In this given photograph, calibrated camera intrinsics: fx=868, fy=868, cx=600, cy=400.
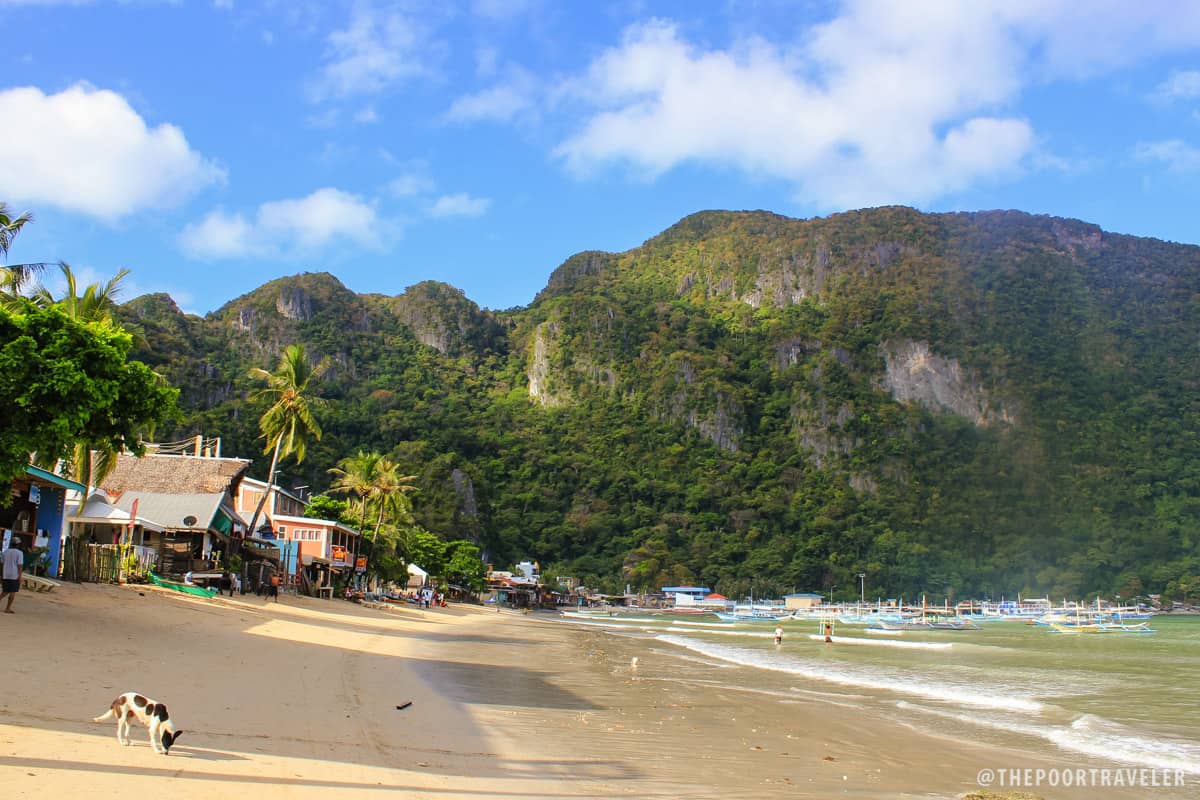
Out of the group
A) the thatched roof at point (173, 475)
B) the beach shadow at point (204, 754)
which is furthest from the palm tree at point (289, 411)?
the beach shadow at point (204, 754)

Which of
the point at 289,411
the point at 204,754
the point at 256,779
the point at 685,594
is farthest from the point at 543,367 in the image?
the point at 256,779

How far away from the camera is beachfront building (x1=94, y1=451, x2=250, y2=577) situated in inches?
1158

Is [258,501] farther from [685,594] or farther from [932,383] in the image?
[932,383]

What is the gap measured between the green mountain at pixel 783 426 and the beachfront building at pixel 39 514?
77817 mm

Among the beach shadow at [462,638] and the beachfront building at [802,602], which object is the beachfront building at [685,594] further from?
the beach shadow at [462,638]

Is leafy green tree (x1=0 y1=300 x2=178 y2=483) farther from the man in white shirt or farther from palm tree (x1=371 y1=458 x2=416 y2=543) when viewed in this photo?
palm tree (x1=371 y1=458 x2=416 y2=543)

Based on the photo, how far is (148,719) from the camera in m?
6.58

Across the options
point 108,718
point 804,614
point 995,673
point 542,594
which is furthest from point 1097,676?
point 542,594

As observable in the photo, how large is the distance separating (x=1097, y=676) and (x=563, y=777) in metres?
25.6

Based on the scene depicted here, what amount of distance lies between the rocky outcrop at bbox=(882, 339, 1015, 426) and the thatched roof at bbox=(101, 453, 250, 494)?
529ft

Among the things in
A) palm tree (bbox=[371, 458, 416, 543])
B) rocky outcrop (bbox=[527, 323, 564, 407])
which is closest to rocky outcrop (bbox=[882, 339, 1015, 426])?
rocky outcrop (bbox=[527, 323, 564, 407])

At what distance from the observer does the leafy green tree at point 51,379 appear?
1298cm

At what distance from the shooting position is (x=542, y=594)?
113312 mm

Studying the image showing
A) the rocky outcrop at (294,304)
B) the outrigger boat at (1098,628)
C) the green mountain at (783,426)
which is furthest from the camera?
the rocky outcrop at (294,304)
